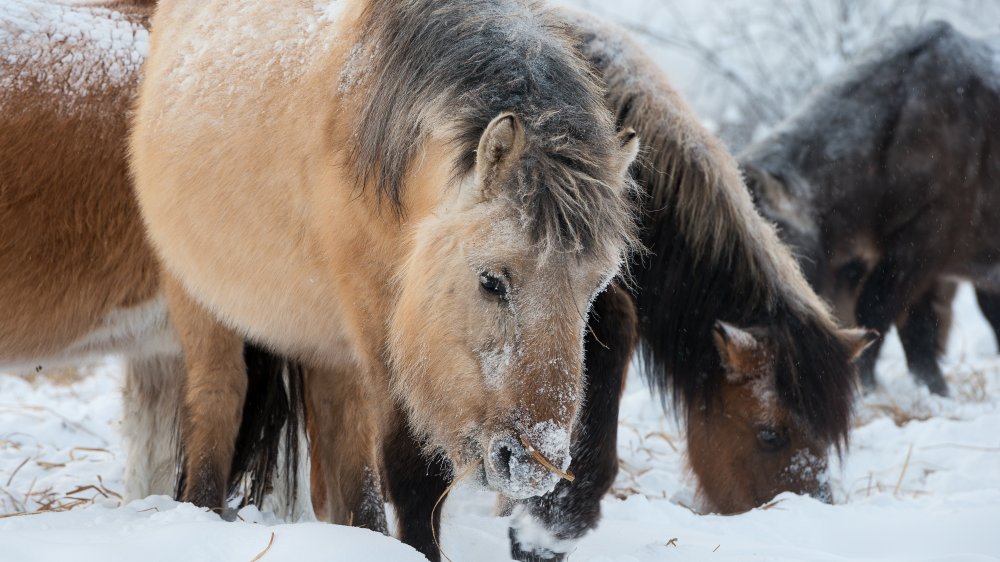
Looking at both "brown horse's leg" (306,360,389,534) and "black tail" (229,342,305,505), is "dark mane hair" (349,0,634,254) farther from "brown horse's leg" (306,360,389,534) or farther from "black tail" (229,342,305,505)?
"black tail" (229,342,305,505)

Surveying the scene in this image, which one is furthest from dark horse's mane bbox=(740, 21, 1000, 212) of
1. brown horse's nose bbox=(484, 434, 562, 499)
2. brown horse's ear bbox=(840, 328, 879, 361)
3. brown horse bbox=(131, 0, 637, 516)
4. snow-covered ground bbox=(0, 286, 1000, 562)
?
brown horse's nose bbox=(484, 434, 562, 499)

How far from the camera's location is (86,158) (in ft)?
11.2

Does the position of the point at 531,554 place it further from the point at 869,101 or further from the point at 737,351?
the point at 869,101

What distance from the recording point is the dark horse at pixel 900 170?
6.76 metres

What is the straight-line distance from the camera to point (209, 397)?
123 inches

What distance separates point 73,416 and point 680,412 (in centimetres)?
320

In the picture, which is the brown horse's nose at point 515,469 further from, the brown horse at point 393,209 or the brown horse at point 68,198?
the brown horse at point 68,198

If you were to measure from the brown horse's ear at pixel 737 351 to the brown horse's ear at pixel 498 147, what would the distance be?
1791 millimetres

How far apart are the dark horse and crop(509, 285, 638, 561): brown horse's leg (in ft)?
11.7

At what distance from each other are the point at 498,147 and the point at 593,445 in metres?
1.33

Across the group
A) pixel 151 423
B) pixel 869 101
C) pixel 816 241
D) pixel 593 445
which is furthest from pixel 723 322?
pixel 869 101

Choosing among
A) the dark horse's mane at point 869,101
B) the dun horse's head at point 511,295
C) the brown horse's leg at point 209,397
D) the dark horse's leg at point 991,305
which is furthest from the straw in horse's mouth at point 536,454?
the dark horse's leg at point 991,305

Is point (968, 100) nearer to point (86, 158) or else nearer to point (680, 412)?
point (680, 412)

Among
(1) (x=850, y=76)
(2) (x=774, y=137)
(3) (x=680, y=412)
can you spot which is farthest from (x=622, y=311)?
(1) (x=850, y=76)
